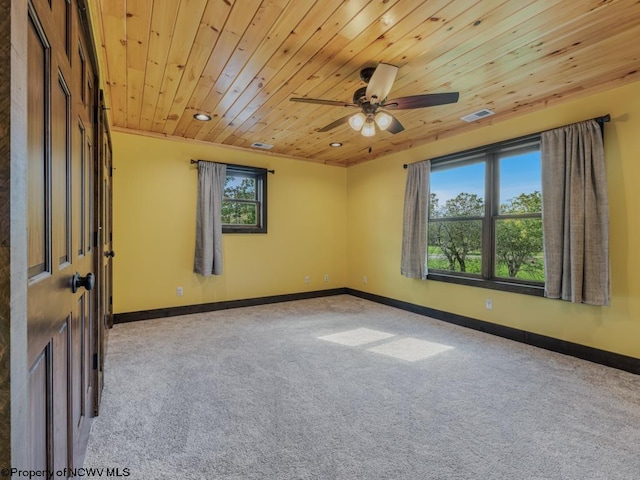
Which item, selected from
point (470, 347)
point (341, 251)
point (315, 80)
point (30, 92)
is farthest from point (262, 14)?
point (341, 251)

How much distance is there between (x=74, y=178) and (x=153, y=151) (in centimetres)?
343

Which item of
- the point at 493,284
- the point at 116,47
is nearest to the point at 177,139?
the point at 116,47

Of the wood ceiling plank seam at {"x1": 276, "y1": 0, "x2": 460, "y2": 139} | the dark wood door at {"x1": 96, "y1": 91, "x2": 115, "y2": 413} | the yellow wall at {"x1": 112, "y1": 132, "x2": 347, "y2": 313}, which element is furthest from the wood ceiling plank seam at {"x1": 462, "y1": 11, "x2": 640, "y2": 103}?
the yellow wall at {"x1": 112, "y1": 132, "x2": 347, "y2": 313}

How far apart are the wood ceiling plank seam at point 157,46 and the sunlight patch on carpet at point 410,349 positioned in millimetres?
3078

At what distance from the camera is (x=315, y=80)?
2.80 m

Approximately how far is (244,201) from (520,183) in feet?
12.1

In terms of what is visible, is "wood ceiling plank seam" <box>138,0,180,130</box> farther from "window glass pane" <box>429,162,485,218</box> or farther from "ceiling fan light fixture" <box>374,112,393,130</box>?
"window glass pane" <box>429,162,485,218</box>

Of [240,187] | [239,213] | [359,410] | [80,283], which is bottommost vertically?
[359,410]

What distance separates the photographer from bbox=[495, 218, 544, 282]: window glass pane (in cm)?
342

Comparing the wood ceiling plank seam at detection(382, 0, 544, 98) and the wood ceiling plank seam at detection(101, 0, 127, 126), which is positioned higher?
the wood ceiling plank seam at detection(382, 0, 544, 98)

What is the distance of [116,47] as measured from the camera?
7.54 feet

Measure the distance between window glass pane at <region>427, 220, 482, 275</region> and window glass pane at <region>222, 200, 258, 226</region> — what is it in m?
2.70

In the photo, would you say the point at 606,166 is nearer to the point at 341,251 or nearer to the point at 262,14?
the point at 262,14

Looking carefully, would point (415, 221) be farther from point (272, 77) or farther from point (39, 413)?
point (39, 413)
